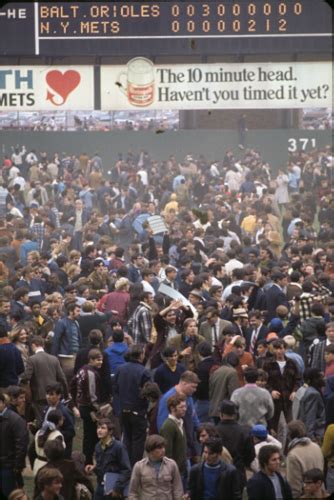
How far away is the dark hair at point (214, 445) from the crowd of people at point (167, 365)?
1cm

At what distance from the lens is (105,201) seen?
108ft

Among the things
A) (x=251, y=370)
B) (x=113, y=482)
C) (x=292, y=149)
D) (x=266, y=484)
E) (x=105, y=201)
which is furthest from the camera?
(x=292, y=149)

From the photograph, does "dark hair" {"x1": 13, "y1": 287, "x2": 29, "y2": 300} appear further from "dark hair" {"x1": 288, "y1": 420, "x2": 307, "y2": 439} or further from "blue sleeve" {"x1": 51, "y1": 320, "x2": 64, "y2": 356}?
"dark hair" {"x1": 288, "y1": 420, "x2": 307, "y2": 439}

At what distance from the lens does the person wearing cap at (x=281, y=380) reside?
13.9m

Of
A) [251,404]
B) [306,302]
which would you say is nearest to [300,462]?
[251,404]

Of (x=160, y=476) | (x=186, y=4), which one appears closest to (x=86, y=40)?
(x=186, y=4)

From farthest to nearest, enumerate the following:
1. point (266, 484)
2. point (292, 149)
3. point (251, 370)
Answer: point (292, 149), point (251, 370), point (266, 484)

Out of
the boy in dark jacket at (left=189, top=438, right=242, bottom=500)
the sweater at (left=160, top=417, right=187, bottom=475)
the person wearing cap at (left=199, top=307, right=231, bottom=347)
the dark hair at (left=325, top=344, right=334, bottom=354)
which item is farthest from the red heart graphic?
the boy in dark jacket at (left=189, top=438, right=242, bottom=500)

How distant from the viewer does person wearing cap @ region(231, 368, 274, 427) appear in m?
12.9

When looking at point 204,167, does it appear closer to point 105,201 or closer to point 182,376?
point 105,201

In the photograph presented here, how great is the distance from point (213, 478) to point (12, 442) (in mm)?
1921

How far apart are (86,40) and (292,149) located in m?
13.0

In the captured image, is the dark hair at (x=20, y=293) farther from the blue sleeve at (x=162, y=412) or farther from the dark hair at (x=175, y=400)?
the dark hair at (x=175, y=400)

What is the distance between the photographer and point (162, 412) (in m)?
12.5
